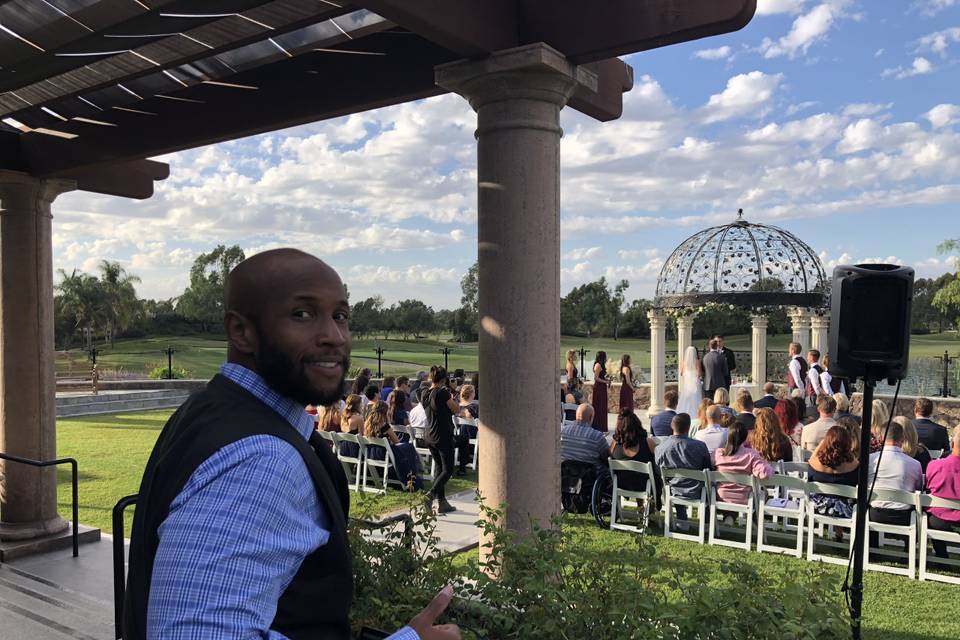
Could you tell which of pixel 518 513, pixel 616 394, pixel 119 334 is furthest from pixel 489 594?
pixel 119 334

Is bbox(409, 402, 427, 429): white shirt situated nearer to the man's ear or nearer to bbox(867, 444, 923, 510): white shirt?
bbox(867, 444, 923, 510): white shirt

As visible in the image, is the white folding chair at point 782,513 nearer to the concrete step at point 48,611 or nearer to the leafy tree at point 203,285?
the concrete step at point 48,611

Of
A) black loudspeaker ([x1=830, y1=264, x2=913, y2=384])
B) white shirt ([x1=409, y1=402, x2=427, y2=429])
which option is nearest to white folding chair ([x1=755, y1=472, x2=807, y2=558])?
black loudspeaker ([x1=830, y1=264, x2=913, y2=384])

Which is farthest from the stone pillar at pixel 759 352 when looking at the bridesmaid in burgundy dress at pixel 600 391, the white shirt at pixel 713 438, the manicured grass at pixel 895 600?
the manicured grass at pixel 895 600

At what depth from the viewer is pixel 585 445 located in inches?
335

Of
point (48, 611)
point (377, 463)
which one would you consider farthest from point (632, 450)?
point (48, 611)

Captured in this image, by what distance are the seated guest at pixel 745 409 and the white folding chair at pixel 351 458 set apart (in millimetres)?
4851

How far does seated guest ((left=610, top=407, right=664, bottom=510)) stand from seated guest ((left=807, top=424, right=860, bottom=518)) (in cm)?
172

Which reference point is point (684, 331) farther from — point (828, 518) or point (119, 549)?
point (119, 549)

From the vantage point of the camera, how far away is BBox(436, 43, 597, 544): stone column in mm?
4082

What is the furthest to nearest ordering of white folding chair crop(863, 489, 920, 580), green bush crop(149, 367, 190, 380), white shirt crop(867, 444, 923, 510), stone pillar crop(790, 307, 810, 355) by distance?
green bush crop(149, 367, 190, 380) → stone pillar crop(790, 307, 810, 355) → white shirt crop(867, 444, 923, 510) → white folding chair crop(863, 489, 920, 580)

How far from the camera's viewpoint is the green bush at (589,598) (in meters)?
2.62

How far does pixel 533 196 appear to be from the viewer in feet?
13.4

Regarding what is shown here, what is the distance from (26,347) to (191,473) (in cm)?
680
